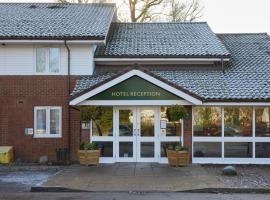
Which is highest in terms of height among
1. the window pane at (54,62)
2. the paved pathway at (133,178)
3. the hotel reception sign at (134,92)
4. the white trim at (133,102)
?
the window pane at (54,62)

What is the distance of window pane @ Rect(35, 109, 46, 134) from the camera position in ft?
63.6

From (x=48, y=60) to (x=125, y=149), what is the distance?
189 inches

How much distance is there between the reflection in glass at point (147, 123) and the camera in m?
19.0

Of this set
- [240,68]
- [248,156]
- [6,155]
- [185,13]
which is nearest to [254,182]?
[248,156]

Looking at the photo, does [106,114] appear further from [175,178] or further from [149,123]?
[175,178]

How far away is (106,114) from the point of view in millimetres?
18938

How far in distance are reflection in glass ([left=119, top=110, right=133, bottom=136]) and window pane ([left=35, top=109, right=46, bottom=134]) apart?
3120mm

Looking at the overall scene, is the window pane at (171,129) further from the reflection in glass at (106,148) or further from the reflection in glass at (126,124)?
the reflection in glass at (106,148)

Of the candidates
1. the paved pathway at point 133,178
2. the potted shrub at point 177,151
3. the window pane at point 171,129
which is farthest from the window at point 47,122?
the potted shrub at point 177,151

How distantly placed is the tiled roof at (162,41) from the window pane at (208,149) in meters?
3.88

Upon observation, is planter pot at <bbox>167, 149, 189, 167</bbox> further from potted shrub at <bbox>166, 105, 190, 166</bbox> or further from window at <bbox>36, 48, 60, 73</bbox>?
window at <bbox>36, 48, 60, 73</bbox>

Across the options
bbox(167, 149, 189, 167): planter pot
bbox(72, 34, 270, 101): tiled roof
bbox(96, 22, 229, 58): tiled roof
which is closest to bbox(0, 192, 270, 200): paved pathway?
bbox(167, 149, 189, 167): planter pot

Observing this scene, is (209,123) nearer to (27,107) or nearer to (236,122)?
(236,122)

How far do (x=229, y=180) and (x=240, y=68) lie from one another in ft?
24.5
